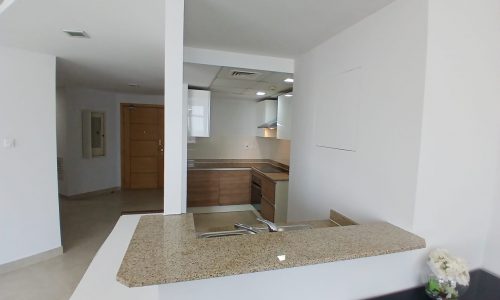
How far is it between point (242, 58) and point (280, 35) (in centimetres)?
61

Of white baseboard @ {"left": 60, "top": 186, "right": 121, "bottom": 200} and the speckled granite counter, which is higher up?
the speckled granite counter

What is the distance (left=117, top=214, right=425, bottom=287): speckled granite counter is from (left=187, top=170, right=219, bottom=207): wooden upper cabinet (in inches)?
125

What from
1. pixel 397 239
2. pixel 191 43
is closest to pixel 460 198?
pixel 397 239

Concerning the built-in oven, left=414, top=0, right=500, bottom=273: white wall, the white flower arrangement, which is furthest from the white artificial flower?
the built-in oven

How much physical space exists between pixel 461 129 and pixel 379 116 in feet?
1.41

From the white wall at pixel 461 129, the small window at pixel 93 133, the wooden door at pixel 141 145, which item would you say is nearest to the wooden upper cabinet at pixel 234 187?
the wooden door at pixel 141 145

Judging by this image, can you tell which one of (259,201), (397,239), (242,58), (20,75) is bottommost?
(259,201)

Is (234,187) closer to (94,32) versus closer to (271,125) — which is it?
(271,125)

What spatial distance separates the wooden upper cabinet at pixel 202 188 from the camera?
4.55 m

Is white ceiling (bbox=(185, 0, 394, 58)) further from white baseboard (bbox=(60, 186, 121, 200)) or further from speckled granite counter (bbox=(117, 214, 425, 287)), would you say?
white baseboard (bbox=(60, 186, 121, 200))

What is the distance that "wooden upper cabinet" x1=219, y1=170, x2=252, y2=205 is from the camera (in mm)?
4719

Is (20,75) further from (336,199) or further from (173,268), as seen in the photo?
(336,199)

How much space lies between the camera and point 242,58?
8.47ft

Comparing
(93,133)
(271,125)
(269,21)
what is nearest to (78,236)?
(93,133)
